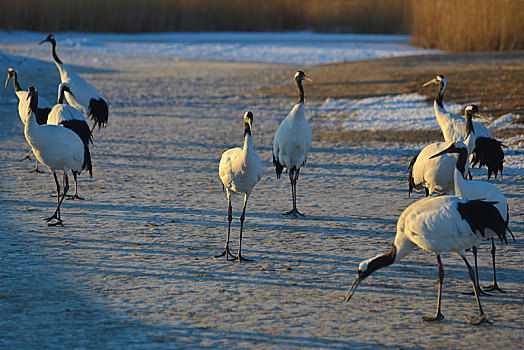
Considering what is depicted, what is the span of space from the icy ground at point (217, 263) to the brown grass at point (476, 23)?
14875mm

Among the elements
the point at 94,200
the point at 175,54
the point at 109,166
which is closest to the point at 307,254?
the point at 94,200

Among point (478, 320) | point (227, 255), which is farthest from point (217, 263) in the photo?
point (478, 320)

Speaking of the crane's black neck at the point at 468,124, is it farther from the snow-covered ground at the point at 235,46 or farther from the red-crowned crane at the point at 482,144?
the snow-covered ground at the point at 235,46

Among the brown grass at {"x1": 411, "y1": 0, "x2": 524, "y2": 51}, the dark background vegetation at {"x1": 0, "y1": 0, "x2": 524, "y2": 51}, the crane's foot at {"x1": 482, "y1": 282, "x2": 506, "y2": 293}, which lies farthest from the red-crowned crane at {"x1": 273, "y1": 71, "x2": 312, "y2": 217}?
the dark background vegetation at {"x1": 0, "y1": 0, "x2": 524, "y2": 51}

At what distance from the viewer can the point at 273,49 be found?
31.5 metres

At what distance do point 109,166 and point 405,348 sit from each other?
21.4 ft

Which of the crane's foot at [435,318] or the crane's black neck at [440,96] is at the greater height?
the crane's black neck at [440,96]

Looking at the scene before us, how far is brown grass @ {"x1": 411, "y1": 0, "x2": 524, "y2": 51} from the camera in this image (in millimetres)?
23688

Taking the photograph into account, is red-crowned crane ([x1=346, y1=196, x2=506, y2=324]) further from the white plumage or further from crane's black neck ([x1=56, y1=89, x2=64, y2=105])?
crane's black neck ([x1=56, y1=89, x2=64, y2=105])

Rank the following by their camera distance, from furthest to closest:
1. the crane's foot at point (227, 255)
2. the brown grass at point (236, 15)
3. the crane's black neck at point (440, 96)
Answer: the brown grass at point (236, 15) → the crane's black neck at point (440, 96) → the crane's foot at point (227, 255)

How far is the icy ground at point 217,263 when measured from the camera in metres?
4.50

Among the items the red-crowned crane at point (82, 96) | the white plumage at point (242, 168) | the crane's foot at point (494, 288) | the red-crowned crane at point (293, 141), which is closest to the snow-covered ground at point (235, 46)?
the red-crowned crane at point (82, 96)

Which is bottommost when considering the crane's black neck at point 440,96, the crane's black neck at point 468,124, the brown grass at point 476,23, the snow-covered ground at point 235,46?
the crane's black neck at point 468,124

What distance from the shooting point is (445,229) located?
4.73 m
